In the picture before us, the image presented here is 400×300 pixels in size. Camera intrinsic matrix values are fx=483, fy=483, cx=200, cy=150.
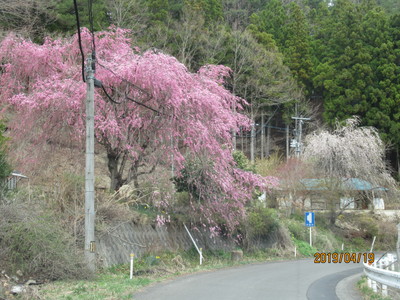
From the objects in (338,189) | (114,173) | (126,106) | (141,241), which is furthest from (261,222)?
(126,106)

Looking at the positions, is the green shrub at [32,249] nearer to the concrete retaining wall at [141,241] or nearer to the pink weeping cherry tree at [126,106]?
the concrete retaining wall at [141,241]

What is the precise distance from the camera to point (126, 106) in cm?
1814

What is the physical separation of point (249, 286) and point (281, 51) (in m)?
34.4

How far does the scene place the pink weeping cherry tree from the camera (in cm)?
1748

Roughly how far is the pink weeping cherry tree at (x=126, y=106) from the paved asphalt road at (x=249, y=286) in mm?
4275

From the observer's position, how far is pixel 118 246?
56.4 feet

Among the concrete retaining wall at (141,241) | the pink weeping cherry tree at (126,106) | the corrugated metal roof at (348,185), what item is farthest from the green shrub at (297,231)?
the pink weeping cherry tree at (126,106)

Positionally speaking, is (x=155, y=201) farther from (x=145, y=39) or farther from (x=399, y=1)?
(x=399, y=1)

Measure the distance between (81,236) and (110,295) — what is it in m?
4.52

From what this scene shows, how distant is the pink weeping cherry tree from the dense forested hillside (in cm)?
1120

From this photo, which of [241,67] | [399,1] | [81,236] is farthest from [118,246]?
[399,1]

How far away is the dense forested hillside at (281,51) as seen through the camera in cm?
3431

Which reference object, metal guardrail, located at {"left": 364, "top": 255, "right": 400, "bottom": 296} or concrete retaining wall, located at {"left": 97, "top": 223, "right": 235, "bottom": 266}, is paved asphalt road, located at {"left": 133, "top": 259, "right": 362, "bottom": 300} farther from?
concrete retaining wall, located at {"left": 97, "top": 223, "right": 235, "bottom": 266}
